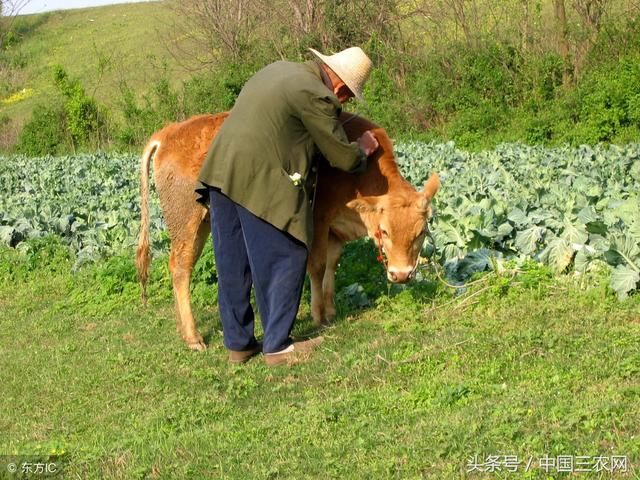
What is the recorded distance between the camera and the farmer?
291 inches

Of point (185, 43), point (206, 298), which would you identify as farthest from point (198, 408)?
point (185, 43)

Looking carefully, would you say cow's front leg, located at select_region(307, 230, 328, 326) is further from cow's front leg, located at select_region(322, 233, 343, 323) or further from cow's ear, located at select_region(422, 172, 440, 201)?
cow's ear, located at select_region(422, 172, 440, 201)

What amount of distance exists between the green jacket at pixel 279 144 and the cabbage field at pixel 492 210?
2.35m

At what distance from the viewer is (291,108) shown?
7359 millimetres

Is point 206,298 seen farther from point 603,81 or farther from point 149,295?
point 603,81

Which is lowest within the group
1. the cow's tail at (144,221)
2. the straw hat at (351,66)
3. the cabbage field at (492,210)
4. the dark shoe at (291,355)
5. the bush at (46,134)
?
the bush at (46,134)

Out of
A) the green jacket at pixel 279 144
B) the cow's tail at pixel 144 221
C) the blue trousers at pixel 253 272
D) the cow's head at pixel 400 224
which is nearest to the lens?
the green jacket at pixel 279 144

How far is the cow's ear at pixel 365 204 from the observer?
7.93m

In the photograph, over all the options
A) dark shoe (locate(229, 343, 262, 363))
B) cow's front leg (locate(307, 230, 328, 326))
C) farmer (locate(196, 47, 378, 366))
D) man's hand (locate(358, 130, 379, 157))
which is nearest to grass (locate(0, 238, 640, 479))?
dark shoe (locate(229, 343, 262, 363))

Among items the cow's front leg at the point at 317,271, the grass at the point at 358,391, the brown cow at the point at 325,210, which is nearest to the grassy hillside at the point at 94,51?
the brown cow at the point at 325,210

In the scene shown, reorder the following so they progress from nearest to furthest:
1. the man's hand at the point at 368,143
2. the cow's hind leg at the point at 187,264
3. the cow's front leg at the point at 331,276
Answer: the man's hand at the point at 368,143 → the cow's hind leg at the point at 187,264 → the cow's front leg at the point at 331,276

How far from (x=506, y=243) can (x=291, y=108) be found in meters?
3.24

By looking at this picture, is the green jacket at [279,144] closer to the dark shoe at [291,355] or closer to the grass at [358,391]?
the dark shoe at [291,355]

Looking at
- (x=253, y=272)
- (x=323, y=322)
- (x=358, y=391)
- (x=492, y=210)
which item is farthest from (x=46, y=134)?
(x=358, y=391)
